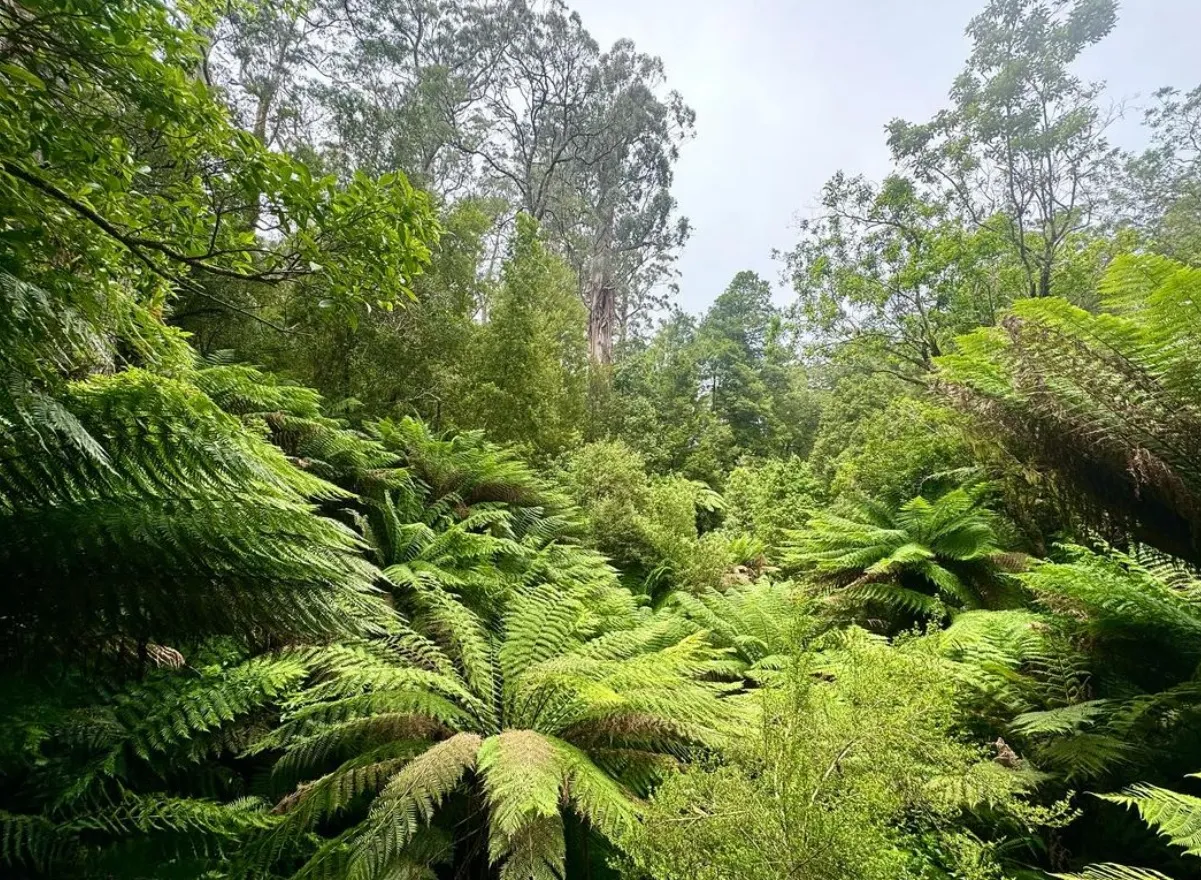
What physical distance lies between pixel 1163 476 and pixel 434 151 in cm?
1093

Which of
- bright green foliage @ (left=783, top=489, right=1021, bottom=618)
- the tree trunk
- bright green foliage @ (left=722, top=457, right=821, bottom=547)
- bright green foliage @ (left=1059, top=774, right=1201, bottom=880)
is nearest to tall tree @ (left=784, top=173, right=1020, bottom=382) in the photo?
bright green foliage @ (left=722, top=457, right=821, bottom=547)

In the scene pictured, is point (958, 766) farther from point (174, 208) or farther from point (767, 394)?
point (767, 394)

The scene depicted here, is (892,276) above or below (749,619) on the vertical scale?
above

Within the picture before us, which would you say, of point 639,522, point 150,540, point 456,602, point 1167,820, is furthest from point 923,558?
point 150,540

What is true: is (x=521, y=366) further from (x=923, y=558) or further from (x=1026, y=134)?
(x=1026, y=134)

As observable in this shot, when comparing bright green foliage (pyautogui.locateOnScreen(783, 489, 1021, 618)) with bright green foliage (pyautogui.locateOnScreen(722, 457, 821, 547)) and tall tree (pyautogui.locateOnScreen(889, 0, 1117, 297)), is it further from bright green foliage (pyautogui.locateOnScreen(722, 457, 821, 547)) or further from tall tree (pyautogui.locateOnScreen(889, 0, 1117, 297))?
tall tree (pyautogui.locateOnScreen(889, 0, 1117, 297))

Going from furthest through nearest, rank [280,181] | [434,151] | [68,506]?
[434,151] → [280,181] → [68,506]

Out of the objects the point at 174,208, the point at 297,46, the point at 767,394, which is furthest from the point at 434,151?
the point at 174,208

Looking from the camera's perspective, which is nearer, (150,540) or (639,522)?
(150,540)

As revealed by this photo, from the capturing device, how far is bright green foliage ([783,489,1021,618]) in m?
3.55

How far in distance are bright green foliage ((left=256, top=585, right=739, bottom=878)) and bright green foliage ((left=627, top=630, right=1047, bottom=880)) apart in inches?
17.2

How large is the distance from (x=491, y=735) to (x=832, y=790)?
135 centimetres

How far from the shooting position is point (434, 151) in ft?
32.2

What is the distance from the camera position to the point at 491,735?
2.01 m
